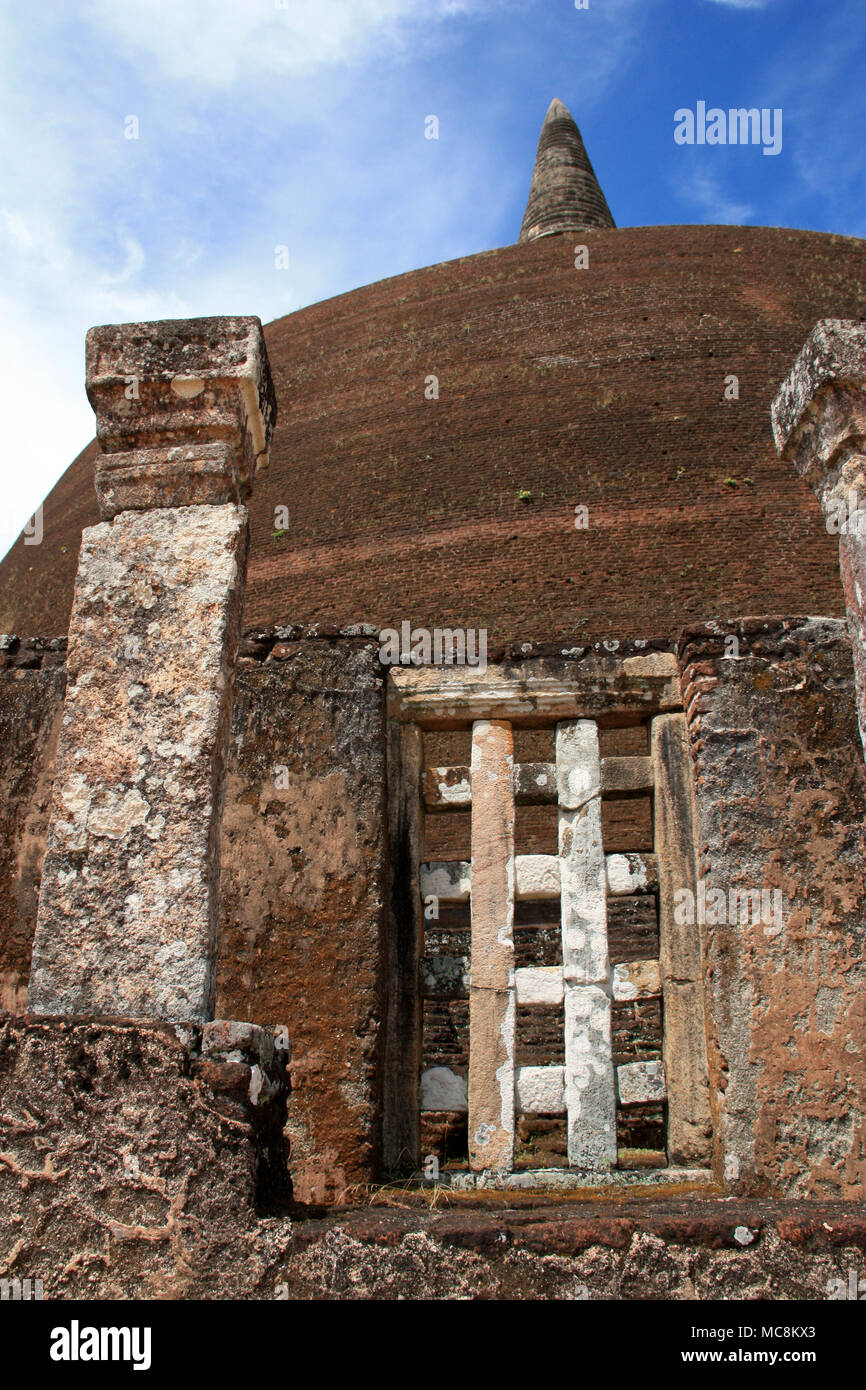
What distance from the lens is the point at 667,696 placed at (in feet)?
16.2

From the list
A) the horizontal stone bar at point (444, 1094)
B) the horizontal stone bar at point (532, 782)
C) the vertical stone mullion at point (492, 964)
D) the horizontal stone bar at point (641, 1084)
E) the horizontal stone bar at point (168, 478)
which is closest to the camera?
the horizontal stone bar at point (168, 478)

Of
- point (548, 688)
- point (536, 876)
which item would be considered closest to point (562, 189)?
point (548, 688)

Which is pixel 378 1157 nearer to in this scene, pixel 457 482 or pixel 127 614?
pixel 127 614

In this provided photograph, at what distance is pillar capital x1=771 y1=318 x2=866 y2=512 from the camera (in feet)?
12.2

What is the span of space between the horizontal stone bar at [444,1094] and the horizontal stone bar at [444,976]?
1.17ft

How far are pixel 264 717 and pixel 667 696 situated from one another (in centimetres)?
178

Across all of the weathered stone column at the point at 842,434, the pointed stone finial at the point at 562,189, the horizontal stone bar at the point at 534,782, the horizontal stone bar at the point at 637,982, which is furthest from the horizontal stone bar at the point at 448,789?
the pointed stone finial at the point at 562,189

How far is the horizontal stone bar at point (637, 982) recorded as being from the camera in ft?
15.8

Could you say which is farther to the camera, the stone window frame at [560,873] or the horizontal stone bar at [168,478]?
the stone window frame at [560,873]

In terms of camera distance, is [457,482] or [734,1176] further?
[457,482]

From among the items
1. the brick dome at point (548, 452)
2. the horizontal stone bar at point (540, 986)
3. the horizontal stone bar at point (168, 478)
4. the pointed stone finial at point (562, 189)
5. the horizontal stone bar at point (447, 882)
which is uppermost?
the pointed stone finial at point (562, 189)

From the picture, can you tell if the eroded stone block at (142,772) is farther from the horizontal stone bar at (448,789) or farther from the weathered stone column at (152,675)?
the horizontal stone bar at (448,789)

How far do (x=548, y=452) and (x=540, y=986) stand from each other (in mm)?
14933
